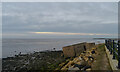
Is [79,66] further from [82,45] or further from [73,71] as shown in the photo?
[82,45]

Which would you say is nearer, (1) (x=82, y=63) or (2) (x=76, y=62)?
(1) (x=82, y=63)

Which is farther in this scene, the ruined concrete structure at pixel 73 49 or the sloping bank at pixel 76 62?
the ruined concrete structure at pixel 73 49

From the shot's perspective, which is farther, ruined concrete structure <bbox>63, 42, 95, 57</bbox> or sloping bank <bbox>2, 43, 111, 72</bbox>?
ruined concrete structure <bbox>63, 42, 95, 57</bbox>

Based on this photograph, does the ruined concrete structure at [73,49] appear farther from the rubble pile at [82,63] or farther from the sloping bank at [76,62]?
the rubble pile at [82,63]

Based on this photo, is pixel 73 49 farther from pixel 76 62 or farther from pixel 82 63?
pixel 82 63

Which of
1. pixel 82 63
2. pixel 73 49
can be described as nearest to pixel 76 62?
pixel 82 63

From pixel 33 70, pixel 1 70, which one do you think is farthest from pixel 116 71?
pixel 1 70

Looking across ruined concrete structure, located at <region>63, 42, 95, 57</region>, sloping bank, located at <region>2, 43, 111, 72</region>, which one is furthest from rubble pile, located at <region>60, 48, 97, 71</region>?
ruined concrete structure, located at <region>63, 42, 95, 57</region>

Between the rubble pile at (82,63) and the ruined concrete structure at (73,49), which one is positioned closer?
the rubble pile at (82,63)

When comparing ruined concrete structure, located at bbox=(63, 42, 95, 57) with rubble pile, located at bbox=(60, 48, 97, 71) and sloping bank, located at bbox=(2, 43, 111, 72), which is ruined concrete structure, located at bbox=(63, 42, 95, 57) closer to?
sloping bank, located at bbox=(2, 43, 111, 72)

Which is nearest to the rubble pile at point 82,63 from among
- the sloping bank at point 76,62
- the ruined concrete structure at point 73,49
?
the sloping bank at point 76,62

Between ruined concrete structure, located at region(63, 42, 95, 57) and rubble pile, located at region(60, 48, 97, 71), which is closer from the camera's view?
rubble pile, located at region(60, 48, 97, 71)

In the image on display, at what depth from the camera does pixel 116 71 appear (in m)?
4.22

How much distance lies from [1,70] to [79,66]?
29.2 ft
